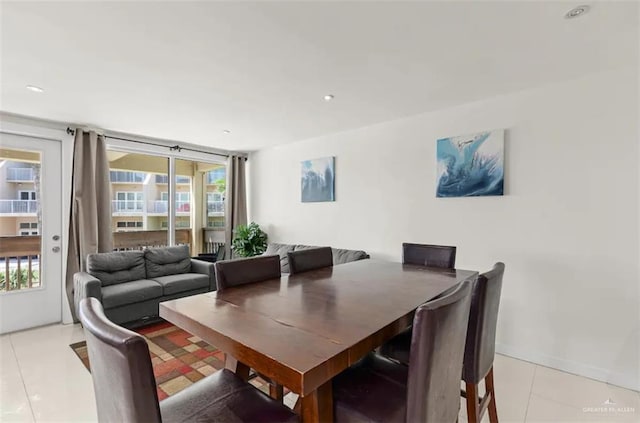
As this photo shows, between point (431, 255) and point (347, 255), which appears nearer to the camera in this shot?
point (431, 255)

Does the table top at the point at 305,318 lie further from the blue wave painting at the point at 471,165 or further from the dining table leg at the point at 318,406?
the blue wave painting at the point at 471,165

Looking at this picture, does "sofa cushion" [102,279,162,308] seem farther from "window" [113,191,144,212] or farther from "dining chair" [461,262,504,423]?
"dining chair" [461,262,504,423]

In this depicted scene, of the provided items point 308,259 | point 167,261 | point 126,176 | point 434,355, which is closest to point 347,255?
point 308,259

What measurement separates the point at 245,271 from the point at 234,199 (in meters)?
3.63

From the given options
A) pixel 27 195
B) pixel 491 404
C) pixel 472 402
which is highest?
pixel 27 195

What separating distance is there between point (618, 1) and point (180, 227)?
17.3ft

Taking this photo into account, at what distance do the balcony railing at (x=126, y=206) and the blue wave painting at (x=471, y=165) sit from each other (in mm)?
4103

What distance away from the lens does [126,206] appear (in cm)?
435

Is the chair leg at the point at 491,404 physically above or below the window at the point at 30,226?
below

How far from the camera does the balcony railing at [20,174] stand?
3459mm

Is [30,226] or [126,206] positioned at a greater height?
[126,206]

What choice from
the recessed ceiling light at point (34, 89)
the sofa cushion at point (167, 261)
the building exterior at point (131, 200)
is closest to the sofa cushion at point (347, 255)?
the sofa cushion at point (167, 261)

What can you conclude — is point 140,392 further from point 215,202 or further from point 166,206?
point 215,202

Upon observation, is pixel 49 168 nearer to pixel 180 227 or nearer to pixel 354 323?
pixel 180 227
